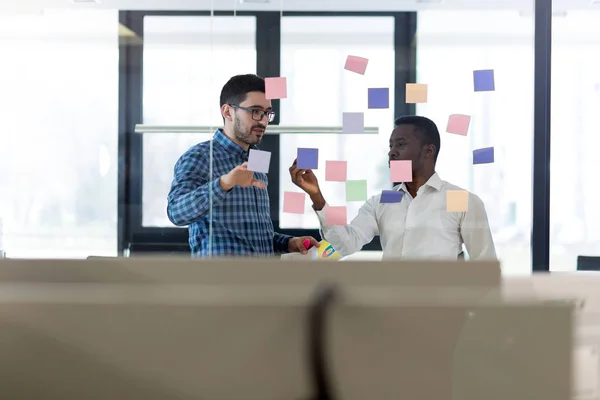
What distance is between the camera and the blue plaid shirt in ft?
8.11

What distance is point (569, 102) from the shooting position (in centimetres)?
285

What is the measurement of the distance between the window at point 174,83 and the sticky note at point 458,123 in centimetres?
109

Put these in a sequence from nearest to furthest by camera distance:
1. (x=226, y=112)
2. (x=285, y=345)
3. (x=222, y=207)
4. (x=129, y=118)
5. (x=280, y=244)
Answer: (x=285, y=345)
(x=222, y=207)
(x=280, y=244)
(x=226, y=112)
(x=129, y=118)

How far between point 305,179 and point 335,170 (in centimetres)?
15

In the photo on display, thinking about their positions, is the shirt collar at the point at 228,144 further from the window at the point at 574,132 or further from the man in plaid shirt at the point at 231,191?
the window at the point at 574,132

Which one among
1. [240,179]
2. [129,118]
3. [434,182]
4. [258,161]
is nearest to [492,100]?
[434,182]

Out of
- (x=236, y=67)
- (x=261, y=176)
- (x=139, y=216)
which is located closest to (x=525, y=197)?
(x=261, y=176)

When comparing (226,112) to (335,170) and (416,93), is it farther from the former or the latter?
(416,93)

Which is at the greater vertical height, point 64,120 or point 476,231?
point 64,120

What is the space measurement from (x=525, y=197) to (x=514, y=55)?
662 millimetres

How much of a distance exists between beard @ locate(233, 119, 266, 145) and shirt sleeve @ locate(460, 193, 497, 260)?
0.96 m

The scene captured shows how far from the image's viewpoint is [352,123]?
9.46 feet

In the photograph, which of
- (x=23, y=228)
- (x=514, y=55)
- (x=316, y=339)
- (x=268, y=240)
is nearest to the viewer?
(x=316, y=339)

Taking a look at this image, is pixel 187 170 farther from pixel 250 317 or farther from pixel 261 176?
pixel 250 317
